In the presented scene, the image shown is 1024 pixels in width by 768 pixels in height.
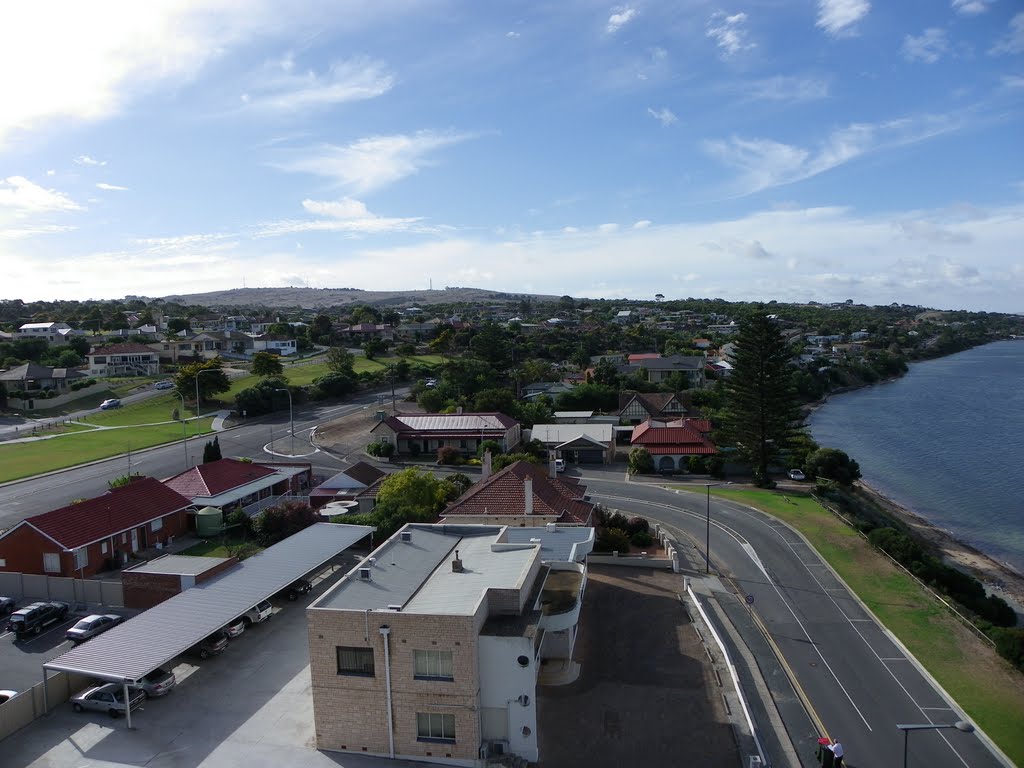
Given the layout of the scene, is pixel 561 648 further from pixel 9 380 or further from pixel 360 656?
pixel 9 380

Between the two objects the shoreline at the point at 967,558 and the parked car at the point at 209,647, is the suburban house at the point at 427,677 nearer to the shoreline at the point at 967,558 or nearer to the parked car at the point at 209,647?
the parked car at the point at 209,647

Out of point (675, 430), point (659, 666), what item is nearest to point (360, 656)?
point (659, 666)

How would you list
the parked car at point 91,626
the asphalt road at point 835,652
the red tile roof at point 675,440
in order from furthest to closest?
1. the red tile roof at point 675,440
2. the parked car at point 91,626
3. the asphalt road at point 835,652

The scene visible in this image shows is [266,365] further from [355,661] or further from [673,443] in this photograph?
[355,661]

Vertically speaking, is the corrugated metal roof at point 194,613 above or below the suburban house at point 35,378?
below

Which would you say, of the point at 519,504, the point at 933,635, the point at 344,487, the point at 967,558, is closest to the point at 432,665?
the point at 519,504

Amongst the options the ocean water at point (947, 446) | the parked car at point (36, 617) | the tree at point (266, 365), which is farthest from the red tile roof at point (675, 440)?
the tree at point (266, 365)

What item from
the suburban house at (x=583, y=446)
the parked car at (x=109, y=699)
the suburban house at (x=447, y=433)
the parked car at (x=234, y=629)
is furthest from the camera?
the suburban house at (x=447, y=433)
